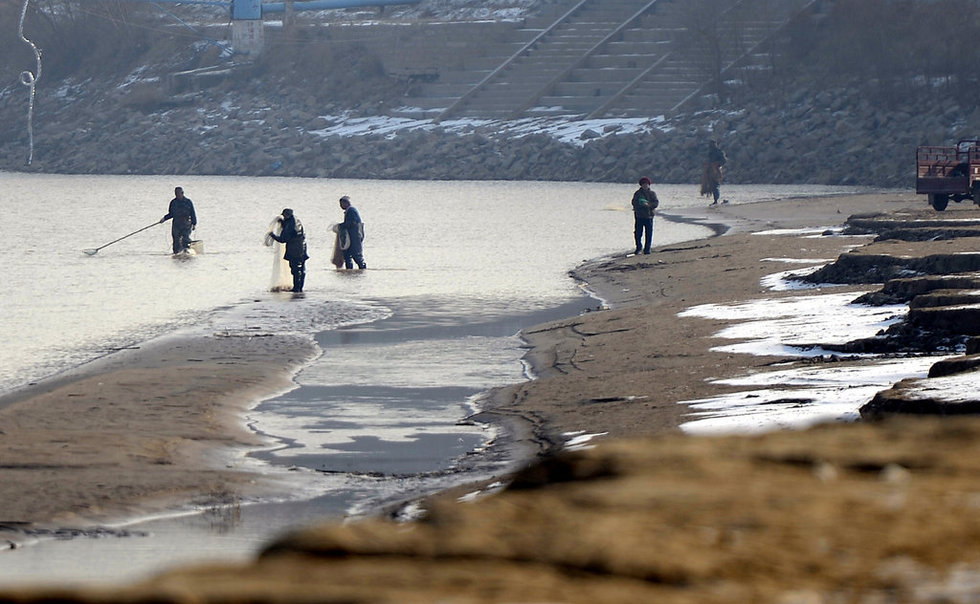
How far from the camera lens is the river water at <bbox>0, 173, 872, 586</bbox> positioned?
9.33 m

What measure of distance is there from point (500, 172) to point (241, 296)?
48.4m

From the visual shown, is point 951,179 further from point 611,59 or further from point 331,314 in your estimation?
point 611,59

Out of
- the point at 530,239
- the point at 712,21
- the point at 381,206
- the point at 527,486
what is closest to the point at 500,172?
the point at 712,21

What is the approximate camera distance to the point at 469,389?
47.0 ft

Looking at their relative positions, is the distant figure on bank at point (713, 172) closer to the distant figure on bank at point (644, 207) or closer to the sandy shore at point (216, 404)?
the distant figure on bank at point (644, 207)

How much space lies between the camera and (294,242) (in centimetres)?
2348

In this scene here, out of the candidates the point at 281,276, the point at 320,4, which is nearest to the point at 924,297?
the point at 281,276

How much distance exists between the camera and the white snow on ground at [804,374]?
9.41 m

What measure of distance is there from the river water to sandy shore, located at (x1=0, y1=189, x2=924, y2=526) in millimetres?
395

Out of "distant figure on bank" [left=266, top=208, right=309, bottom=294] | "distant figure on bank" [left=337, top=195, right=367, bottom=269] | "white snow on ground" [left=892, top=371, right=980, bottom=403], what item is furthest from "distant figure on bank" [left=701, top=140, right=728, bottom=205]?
"white snow on ground" [left=892, top=371, right=980, bottom=403]

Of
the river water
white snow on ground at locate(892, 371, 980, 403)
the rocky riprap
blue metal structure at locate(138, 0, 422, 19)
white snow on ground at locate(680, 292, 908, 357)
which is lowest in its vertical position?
the river water

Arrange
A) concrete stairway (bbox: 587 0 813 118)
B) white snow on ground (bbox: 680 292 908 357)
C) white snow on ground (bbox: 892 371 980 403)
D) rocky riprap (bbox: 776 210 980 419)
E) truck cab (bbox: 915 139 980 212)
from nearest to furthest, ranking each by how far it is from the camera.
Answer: white snow on ground (bbox: 892 371 980 403)
rocky riprap (bbox: 776 210 980 419)
white snow on ground (bbox: 680 292 908 357)
truck cab (bbox: 915 139 980 212)
concrete stairway (bbox: 587 0 813 118)

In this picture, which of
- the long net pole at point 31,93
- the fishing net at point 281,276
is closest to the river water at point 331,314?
the fishing net at point 281,276

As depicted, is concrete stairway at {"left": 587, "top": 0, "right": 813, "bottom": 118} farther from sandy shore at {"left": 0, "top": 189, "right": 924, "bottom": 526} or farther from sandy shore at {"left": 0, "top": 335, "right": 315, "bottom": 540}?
sandy shore at {"left": 0, "top": 335, "right": 315, "bottom": 540}
